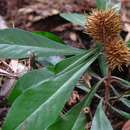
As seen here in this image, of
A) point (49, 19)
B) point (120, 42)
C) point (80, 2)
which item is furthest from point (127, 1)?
point (120, 42)

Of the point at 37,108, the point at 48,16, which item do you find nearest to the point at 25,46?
the point at 37,108

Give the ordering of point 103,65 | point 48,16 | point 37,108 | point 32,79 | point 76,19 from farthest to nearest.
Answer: point 48,16, point 76,19, point 103,65, point 32,79, point 37,108

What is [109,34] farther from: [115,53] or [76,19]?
[76,19]

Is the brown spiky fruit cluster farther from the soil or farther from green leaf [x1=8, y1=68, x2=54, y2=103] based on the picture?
the soil

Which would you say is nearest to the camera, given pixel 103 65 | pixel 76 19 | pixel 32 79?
pixel 32 79

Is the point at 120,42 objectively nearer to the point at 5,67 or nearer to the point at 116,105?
the point at 116,105

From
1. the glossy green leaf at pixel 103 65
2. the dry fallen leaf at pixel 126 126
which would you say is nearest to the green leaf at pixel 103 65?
the glossy green leaf at pixel 103 65

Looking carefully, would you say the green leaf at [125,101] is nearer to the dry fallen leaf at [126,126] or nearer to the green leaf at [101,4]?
the dry fallen leaf at [126,126]
